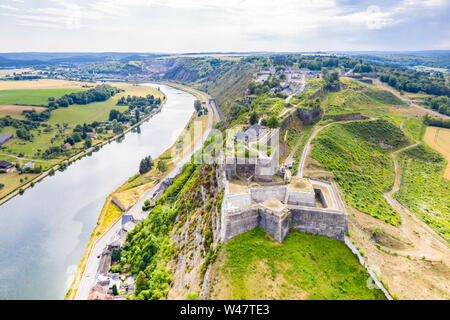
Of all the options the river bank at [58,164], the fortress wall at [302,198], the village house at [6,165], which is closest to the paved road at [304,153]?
the fortress wall at [302,198]

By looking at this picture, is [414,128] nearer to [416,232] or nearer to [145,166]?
[416,232]

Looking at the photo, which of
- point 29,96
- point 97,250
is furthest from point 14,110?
point 97,250

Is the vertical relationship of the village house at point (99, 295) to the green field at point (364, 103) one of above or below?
below

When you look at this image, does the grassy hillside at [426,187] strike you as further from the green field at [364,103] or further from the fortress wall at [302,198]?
the fortress wall at [302,198]

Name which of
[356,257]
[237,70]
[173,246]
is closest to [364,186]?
[356,257]

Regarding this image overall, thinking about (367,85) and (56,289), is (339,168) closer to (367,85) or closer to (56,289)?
(56,289)
